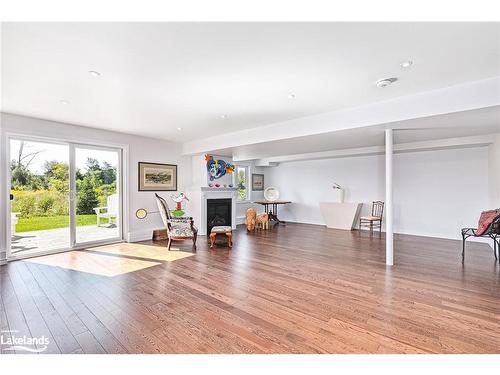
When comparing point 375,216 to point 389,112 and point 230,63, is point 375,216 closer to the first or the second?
point 389,112

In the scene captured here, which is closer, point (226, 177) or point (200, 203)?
point (200, 203)

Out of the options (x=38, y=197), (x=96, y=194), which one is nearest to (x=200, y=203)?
(x=96, y=194)

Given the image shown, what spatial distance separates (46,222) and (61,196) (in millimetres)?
527

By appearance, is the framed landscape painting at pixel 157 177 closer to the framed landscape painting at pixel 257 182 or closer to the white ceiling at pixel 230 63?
the white ceiling at pixel 230 63

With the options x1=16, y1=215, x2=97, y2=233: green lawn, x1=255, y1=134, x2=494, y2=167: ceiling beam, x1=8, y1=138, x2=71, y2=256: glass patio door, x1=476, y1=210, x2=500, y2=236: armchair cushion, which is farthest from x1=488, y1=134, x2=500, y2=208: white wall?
x1=8, y1=138, x2=71, y2=256: glass patio door

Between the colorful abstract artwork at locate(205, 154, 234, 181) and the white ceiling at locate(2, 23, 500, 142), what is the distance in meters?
2.97

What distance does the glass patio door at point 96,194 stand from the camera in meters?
4.91

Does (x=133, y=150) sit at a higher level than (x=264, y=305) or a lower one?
higher

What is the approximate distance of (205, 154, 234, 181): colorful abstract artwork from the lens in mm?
6800

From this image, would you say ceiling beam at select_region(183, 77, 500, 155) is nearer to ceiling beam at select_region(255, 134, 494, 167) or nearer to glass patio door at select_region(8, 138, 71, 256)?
ceiling beam at select_region(255, 134, 494, 167)

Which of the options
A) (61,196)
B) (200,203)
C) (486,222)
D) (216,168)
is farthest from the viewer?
(216,168)

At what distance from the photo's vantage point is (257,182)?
9.28 m

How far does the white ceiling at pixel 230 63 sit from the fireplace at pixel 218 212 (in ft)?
11.0
